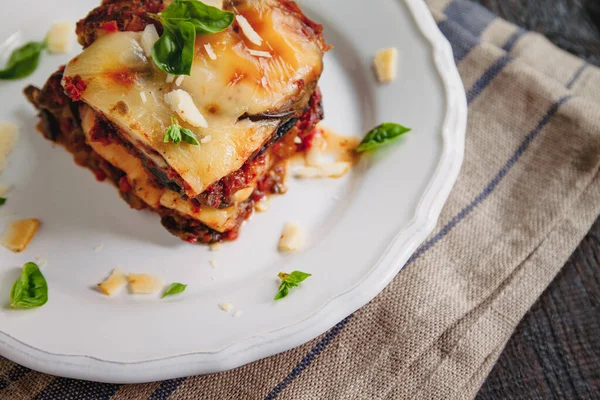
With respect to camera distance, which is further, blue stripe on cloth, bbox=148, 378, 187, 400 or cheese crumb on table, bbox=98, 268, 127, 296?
cheese crumb on table, bbox=98, 268, 127, 296

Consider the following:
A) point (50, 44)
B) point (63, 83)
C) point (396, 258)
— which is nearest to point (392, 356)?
point (396, 258)

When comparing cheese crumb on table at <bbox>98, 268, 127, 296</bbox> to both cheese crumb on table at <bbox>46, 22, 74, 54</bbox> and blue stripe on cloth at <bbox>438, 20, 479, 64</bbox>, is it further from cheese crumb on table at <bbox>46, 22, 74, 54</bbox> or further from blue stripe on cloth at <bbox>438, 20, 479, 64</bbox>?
blue stripe on cloth at <bbox>438, 20, 479, 64</bbox>

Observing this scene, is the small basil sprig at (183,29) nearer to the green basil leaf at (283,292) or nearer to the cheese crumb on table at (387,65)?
the green basil leaf at (283,292)

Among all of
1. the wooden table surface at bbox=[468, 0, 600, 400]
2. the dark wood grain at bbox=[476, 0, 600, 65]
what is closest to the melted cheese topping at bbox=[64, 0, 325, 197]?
the wooden table surface at bbox=[468, 0, 600, 400]

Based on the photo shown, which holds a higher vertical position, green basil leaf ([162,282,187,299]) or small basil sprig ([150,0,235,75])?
small basil sprig ([150,0,235,75])

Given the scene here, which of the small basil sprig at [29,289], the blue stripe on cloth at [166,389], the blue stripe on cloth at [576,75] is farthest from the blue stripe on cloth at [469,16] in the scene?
the small basil sprig at [29,289]
